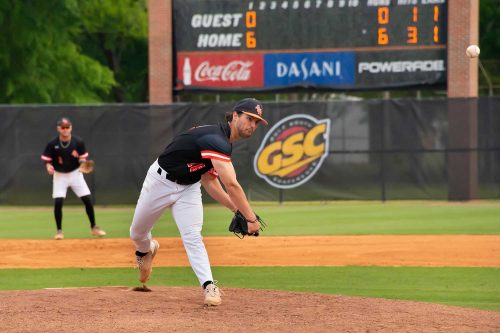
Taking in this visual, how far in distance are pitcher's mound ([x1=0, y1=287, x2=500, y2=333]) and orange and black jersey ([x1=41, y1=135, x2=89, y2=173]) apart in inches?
248

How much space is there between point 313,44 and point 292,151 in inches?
116

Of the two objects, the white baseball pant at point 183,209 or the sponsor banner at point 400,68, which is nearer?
the white baseball pant at point 183,209

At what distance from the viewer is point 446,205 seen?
2055cm

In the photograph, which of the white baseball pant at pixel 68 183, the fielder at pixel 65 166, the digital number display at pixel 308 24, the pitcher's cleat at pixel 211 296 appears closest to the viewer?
the pitcher's cleat at pixel 211 296

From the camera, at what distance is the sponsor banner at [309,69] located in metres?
22.6

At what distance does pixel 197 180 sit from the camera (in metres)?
7.84

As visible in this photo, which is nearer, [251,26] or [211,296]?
[211,296]

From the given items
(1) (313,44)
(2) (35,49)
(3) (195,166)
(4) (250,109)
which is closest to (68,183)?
(3) (195,166)

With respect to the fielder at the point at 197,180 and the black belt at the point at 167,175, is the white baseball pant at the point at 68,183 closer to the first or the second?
the fielder at the point at 197,180

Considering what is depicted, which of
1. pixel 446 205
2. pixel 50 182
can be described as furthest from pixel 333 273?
pixel 50 182

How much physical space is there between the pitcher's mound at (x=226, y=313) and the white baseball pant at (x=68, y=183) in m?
6.25

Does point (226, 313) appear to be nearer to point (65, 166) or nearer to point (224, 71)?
point (65, 166)

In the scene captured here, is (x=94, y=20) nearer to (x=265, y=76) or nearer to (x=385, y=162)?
(x=265, y=76)

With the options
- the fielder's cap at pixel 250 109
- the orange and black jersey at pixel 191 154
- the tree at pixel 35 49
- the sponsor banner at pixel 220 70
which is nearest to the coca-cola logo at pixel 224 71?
the sponsor banner at pixel 220 70
